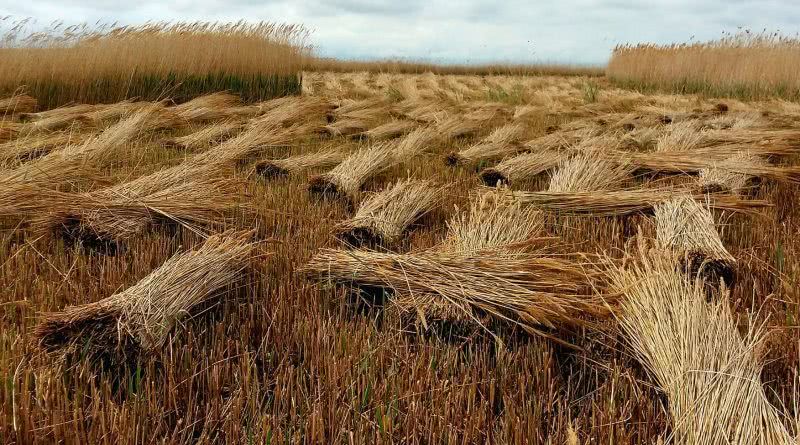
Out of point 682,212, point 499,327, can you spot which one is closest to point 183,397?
point 499,327

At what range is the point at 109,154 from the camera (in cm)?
352

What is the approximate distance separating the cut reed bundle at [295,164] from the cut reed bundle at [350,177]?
28 centimetres

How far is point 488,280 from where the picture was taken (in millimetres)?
1587

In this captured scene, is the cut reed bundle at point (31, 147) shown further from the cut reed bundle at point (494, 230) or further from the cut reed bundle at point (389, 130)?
the cut reed bundle at point (494, 230)

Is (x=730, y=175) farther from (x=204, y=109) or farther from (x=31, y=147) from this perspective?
(x=204, y=109)

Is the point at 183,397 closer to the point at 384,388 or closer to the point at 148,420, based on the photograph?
the point at 148,420

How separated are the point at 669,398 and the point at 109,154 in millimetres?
3229

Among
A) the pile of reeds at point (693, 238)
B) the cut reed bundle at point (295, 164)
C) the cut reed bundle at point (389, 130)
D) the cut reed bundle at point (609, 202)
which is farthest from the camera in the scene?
the cut reed bundle at point (389, 130)

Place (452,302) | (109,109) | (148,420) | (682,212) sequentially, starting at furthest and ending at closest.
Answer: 1. (109,109)
2. (682,212)
3. (452,302)
4. (148,420)

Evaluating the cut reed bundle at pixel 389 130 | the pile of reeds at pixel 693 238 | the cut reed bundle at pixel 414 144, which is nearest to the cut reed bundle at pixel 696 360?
the pile of reeds at pixel 693 238

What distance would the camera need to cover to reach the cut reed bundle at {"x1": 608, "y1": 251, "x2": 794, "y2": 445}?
1068 millimetres

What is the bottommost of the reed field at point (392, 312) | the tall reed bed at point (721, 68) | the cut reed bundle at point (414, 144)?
the reed field at point (392, 312)

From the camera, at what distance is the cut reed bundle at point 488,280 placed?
1.48 meters

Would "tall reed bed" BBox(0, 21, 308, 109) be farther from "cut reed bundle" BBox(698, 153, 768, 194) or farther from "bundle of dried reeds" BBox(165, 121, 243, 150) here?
"cut reed bundle" BBox(698, 153, 768, 194)
